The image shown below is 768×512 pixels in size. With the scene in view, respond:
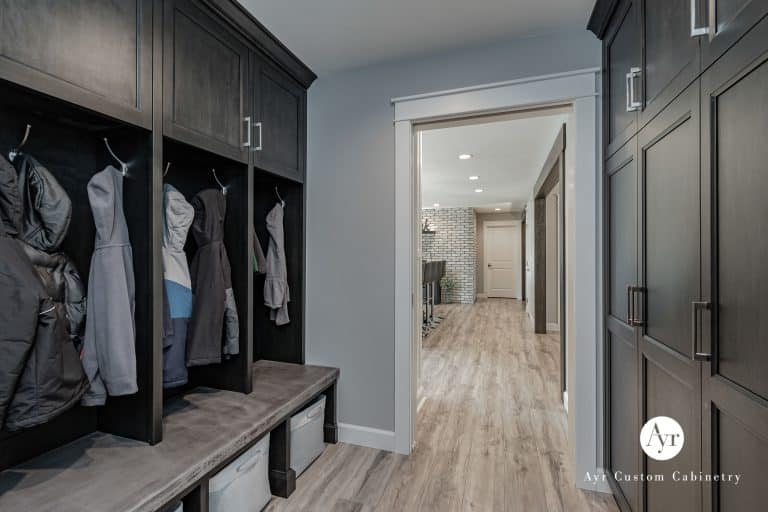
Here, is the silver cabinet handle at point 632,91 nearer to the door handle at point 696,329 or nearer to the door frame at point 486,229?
the door handle at point 696,329

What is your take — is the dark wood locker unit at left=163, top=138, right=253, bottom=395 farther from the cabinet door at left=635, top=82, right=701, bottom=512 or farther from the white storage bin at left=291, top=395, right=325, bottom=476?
the cabinet door at left=635, top=82, right=701, bottom=512

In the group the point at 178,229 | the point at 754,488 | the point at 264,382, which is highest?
the point at 178,229

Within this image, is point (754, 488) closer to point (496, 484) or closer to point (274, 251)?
point (496, 484)

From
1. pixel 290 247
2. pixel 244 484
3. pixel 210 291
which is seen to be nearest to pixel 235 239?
pixel 210 291

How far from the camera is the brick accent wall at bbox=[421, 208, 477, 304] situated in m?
9.98

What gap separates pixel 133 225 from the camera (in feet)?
5.00

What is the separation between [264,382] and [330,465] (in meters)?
0.62

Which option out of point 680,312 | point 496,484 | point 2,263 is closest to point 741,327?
point 680,312

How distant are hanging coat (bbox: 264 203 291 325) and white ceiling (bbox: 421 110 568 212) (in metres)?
1.36

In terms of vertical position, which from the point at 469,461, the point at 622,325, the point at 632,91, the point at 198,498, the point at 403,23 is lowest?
the point at 469,461

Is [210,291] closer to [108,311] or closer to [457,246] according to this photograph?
[108,311]

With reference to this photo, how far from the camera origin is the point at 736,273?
35.7 inches

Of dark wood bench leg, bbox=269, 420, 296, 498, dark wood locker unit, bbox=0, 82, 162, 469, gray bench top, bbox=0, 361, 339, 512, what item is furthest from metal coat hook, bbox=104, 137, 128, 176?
dark wood bench leg, bbox=269, 420, 296, 498

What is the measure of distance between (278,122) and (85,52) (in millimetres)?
1118
